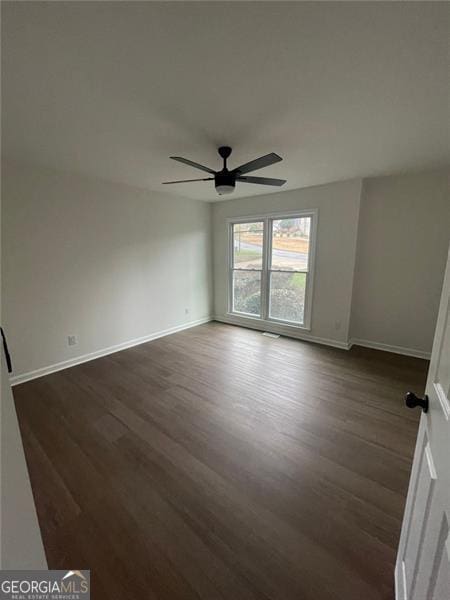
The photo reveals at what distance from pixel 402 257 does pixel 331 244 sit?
3.15ft

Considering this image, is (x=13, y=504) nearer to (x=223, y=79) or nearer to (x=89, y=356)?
(x=223, y=79)

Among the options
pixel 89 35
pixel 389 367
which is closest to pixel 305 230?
pixel 389 367

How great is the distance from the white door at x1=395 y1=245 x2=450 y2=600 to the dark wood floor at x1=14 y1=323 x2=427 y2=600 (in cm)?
41

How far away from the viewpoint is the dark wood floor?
1171mm

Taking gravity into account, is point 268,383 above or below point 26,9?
below

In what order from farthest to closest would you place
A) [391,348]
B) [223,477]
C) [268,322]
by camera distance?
[268,322] → [391,348] → [223,477]

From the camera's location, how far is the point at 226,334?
452 cm

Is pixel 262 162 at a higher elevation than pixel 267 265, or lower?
higher

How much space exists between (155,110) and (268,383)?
9.05 feet

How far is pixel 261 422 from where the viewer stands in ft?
7.22

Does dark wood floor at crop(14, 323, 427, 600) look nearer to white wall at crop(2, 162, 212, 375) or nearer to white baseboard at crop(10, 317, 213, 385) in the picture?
white baseboard at crop(10, 317, 213, 385)

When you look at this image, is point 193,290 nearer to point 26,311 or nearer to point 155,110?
point 26,311

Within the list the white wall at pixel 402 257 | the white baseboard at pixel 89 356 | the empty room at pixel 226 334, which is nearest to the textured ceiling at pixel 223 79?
the empty room at pixel 226 334

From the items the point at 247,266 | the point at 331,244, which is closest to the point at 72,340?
the point at 247,266
